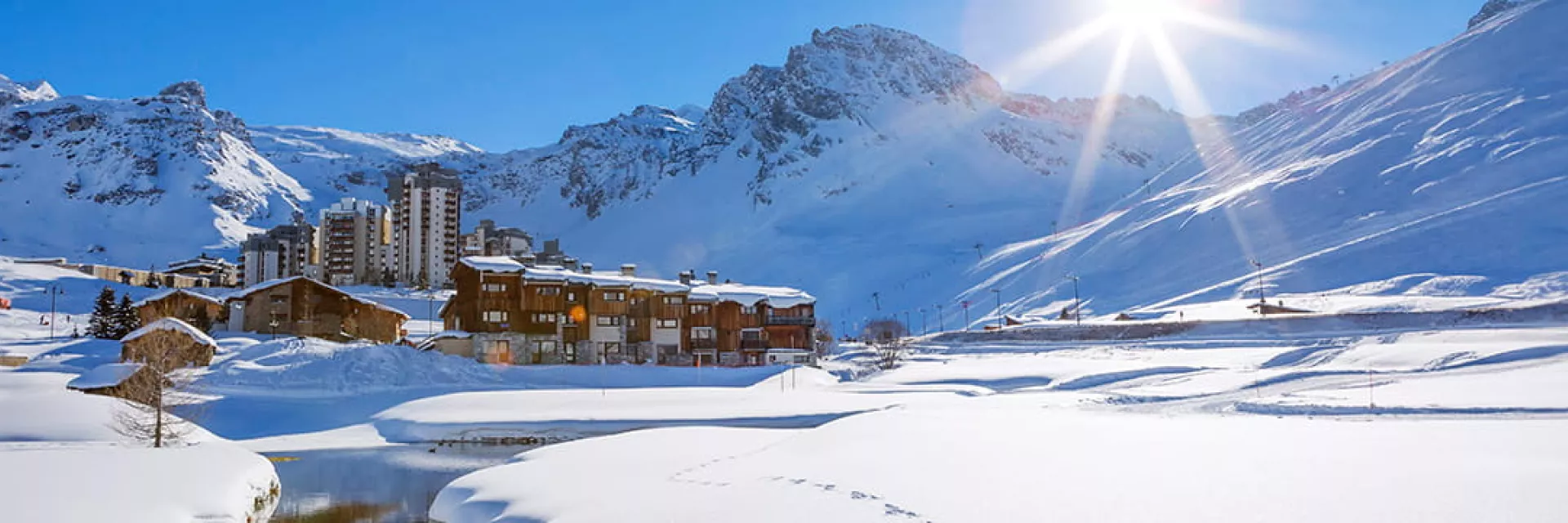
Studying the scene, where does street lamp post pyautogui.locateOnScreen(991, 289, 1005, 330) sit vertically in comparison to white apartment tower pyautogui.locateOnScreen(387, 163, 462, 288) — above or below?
→ below

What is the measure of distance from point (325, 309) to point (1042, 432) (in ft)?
201

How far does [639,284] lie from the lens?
7575cm

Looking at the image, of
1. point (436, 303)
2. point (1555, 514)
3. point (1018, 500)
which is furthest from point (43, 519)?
point (436, 303)

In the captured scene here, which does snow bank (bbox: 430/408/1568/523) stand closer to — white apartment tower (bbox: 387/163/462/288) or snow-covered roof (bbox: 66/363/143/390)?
snow-covered roof (bbox: 66/363/143/390)

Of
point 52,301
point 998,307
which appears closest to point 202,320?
point 52,301

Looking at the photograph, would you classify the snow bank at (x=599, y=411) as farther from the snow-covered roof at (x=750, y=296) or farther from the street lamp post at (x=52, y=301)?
the street lamp post at (x=52, y=301)

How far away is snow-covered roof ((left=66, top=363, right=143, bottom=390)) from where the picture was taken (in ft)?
144

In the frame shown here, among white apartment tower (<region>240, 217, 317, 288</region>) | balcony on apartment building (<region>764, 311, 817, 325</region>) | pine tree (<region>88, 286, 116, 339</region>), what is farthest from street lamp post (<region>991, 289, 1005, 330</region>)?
pine tree (<region>88, 286, 116, 339</region>)

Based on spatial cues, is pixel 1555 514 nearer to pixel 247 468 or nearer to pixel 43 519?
pixel 43 519

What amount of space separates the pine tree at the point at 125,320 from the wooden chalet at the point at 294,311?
5.95 meters

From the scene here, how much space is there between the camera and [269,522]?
22672mm

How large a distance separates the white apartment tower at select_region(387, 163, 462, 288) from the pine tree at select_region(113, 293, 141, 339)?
223 feet

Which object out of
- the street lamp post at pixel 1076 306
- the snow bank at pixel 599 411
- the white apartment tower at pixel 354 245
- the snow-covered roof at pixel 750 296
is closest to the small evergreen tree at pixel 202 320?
the snow bank at pixel 599 411

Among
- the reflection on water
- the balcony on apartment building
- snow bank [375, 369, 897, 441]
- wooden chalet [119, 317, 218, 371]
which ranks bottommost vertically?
the reflection on water
